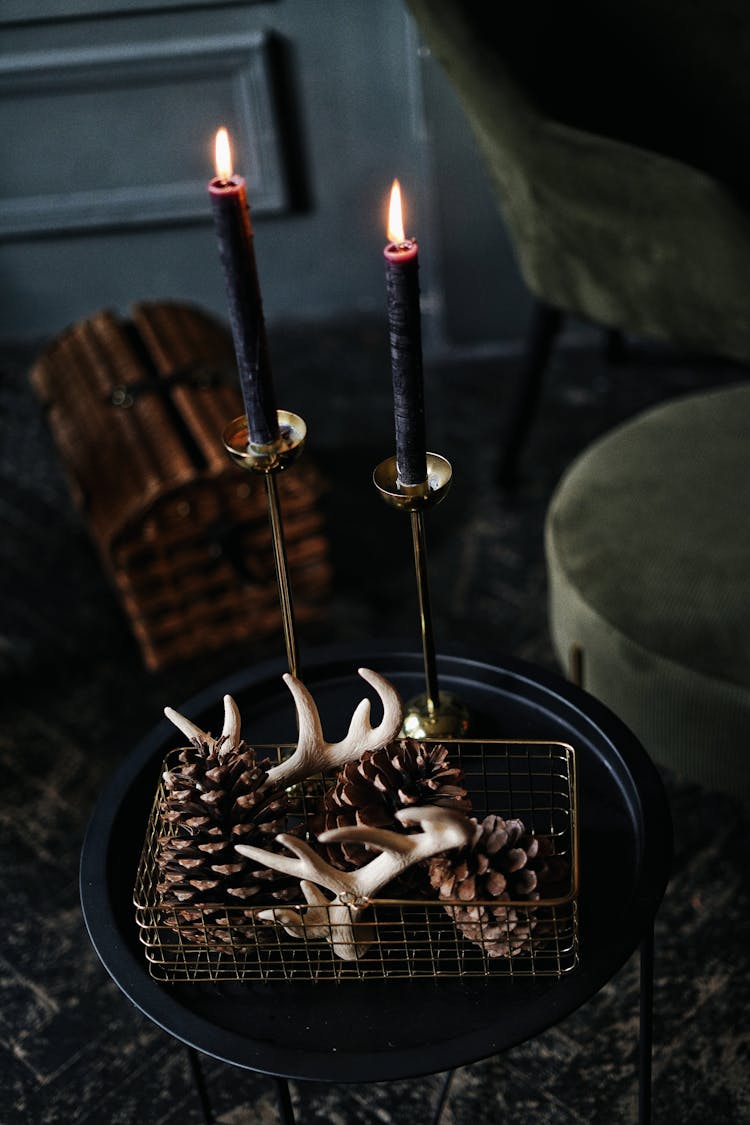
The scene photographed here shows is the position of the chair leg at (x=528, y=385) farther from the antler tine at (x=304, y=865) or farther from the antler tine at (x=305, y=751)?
the antler tine at (x=304, y=865)

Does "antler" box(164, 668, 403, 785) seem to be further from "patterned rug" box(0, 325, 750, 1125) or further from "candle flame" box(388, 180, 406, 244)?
"patterned rug" box(0, 325, 750, 1125)

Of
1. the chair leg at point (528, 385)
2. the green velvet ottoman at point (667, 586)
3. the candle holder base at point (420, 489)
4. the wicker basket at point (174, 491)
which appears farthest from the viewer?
the chair leg at point (528, 385)

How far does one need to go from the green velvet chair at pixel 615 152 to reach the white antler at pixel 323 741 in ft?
2.59

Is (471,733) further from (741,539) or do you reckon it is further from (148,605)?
(148,605)

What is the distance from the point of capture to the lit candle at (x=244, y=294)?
2.09ft

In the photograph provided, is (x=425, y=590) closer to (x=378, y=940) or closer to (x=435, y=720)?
(x=435, y=720)

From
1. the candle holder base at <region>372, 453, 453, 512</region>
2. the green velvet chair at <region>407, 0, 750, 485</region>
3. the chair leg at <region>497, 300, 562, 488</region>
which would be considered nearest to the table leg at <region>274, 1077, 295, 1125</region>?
the candle holder base at <region>372, 453, 453, 512</region>

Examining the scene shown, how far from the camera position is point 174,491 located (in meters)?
1.42

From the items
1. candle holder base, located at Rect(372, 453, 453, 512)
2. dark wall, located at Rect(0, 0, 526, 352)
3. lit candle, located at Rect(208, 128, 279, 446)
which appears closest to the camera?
lit candle, located at Rect(208, 128, 279, 446)

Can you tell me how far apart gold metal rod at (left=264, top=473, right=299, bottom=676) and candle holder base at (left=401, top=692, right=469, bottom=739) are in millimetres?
107

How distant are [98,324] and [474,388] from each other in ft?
2.19

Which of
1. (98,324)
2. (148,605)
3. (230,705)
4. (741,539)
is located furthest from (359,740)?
(98,324)

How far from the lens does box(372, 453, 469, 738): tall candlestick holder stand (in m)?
0.74

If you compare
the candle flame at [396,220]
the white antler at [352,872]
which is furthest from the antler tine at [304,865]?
the candle flame at [396,220]
